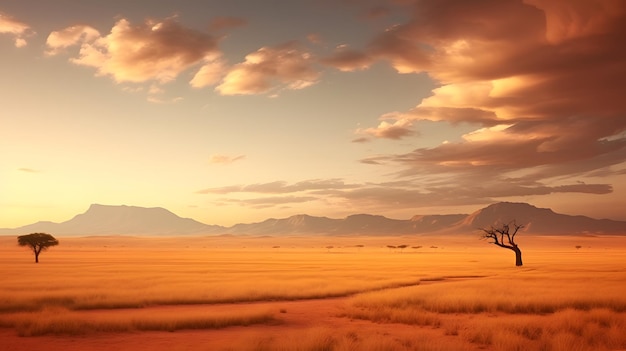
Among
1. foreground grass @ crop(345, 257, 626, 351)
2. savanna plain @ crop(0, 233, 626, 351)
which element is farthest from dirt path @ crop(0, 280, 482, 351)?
foreground grass @ crop(345, 257, 626, 351)

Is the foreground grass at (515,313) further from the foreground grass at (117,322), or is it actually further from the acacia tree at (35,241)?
the acacia tree at (35,241)

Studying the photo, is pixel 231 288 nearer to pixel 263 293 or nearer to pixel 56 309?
pixel 263 293

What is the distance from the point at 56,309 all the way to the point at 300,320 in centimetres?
1287

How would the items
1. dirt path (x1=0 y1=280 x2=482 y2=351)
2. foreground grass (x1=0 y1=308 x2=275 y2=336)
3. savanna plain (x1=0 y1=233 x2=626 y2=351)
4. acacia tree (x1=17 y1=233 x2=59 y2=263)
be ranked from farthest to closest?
1. acacia tree (x1=17 y1=233 x2=59 y2=263)
2. foreground grass (x1=0 y1=308 x2=275 y2=336)
3. dirt path (x1=0 y1=280 x2=482 y2=351)
4. savanna plain (x1=0 y1=233 x2=626 y2=351)

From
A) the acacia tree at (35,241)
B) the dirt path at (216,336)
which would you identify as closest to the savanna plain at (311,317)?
the dirt path at (216,336)

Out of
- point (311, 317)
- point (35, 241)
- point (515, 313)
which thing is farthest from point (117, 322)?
point (35, 241)

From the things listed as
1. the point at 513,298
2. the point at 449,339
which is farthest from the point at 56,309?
the point at 513,298

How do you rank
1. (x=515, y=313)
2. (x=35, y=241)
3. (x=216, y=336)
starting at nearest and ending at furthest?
(x=216, y=336) → (x=515, y=313) → (x=35, y=241)

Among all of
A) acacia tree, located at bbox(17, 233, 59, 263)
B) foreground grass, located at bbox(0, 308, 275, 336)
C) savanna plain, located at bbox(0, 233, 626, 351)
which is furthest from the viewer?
acacia tree, located at bbox(17, 233, 59, 263)

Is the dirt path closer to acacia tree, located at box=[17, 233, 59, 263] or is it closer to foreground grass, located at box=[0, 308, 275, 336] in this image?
foreground grass, located at box=[0, 308, 275, 336]

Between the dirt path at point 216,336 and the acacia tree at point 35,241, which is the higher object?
the acacia tree at point 35,241

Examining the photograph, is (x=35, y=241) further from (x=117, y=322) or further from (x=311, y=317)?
(x=311, y=317)

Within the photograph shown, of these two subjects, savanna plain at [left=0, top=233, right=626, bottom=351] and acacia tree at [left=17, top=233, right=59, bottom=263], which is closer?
savanna plain at [left=0, top=233, right=626, bottom=351]

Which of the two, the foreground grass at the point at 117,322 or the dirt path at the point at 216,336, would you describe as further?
the foreground grass at the point at 117,322
